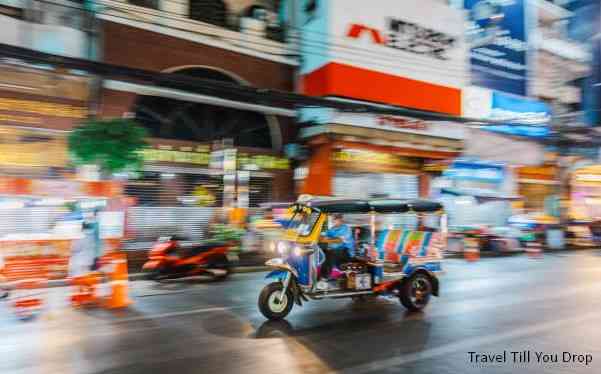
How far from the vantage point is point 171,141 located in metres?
13.7

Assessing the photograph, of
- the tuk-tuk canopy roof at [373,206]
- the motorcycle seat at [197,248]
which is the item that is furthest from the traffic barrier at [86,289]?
the tuk-tuk canopy roof at [373,206]

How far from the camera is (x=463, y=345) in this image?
19.3 feet

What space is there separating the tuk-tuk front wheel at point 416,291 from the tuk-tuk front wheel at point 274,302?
2004mm

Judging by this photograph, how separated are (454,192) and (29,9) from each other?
15951 mm

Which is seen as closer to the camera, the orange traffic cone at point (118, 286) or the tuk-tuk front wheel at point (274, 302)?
the tuk-tuk front wheel at point (274, 302)

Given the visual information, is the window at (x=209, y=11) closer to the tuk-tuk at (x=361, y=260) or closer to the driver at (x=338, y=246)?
the tuk-tuk at (x=361, y=260)

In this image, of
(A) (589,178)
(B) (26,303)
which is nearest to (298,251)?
(B) (26,303)

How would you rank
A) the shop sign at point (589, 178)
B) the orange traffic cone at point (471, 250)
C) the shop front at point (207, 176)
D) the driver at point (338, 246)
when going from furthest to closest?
the shop sign at point (589, 178), the orange traffic cone at point (471, 250), the shop front at point (207, 176), the driver at point (338, 246)

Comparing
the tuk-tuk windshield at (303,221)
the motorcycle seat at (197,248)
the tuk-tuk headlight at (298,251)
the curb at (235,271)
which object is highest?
the tuk-tuk windshield at (303,221)

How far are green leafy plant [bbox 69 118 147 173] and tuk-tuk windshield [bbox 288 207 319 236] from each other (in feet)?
13.6

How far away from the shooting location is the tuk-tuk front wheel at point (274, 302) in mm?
6852

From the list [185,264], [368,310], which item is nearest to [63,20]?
[185,264]

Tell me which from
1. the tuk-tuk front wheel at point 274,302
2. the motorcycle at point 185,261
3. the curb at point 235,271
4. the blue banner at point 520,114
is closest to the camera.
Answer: the tuk-tuk front wheel at point 274,302

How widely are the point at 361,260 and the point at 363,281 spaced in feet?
1.18
